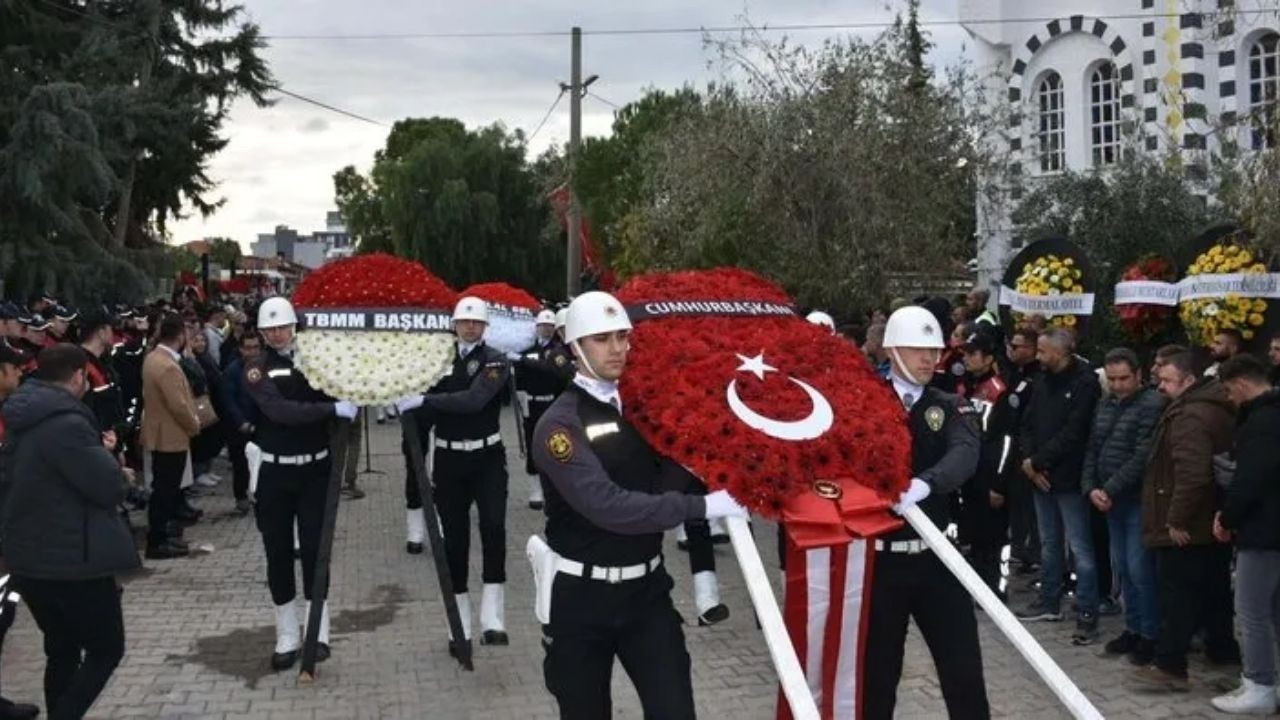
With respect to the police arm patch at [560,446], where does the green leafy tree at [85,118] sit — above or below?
above

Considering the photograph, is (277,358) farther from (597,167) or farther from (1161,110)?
(597,167)

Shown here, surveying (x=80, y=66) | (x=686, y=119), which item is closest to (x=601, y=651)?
(x=686, y=119)

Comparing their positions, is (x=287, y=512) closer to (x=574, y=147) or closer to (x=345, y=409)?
(x=345, y=409)

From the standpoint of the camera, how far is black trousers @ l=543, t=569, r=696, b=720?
4.73m

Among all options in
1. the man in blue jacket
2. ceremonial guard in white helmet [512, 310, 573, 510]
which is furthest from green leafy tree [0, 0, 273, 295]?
ceremonial guard in white helmet [512, 310, 573, 510]

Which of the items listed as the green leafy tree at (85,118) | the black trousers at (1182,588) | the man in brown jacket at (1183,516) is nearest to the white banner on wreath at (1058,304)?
the man in brown jacket at (1183,516)

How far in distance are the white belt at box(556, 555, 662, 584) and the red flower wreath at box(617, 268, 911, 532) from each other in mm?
465

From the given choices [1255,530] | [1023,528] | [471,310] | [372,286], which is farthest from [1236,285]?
[372,286]

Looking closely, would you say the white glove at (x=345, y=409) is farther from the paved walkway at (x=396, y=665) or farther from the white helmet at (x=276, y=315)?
the paved walkway at (x=396, y=665)

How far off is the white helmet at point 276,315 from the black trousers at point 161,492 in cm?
374

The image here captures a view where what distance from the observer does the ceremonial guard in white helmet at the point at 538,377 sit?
1205 centimetres

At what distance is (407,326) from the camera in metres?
7.61

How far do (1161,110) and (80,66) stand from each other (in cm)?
1922

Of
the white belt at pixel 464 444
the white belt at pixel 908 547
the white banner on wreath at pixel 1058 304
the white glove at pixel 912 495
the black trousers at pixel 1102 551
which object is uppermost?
the white banner on wreath at pixel 1058 304
